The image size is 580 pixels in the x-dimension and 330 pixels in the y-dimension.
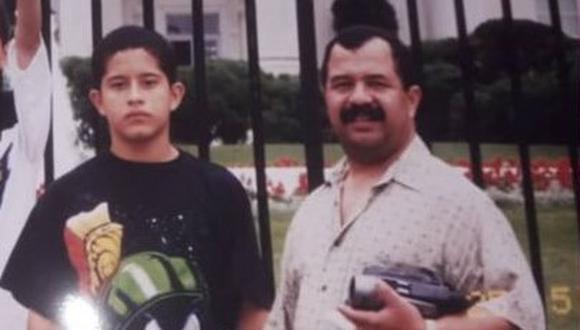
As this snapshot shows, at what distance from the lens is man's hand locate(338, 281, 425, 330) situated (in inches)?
70.7

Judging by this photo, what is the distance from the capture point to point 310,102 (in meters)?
2.07

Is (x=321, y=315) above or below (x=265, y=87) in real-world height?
below

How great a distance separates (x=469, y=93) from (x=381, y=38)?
251 mm

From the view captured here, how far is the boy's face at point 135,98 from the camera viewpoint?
1978 mm

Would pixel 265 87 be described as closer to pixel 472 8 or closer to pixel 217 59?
pixel 217 59

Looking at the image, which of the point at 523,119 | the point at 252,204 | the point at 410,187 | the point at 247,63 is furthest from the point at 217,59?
the point at 523,119

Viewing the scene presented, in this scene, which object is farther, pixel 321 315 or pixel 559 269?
pixel 559 269

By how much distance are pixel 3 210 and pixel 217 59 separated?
0.57 metres

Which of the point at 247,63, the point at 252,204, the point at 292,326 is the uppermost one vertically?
the point at 247,63

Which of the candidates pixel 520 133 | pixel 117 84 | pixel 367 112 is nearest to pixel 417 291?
pixel 367 112

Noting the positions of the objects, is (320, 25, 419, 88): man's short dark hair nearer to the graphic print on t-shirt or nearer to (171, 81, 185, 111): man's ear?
(171, 81, 185, 111): man's ear

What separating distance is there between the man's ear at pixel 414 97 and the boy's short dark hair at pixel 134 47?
0.50 meters

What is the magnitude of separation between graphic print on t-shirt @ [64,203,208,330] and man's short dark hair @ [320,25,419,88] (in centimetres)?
50

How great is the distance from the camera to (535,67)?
2.15m
